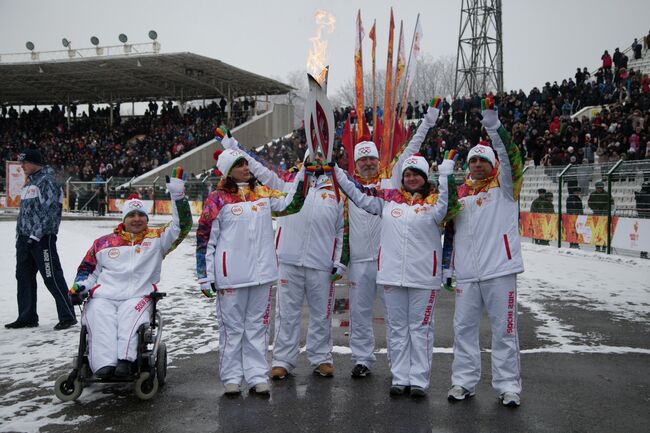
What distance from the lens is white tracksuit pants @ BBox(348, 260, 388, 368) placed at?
16.0ft

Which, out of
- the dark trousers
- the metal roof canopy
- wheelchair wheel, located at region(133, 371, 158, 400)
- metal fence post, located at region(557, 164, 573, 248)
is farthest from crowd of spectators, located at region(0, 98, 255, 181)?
wheelchair wheel, located at region(133, 371, 158, 400)

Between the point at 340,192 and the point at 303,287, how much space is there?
0.81 metres

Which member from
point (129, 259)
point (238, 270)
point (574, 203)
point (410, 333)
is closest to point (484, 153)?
point (410, 333)

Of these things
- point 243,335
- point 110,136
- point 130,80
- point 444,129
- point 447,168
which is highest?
point 130,80

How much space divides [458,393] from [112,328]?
237 cm

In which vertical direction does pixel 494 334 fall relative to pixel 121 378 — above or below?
above

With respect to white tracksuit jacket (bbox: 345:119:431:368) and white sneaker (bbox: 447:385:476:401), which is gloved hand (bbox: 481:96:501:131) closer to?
white tracksuit jacket (bbox: 345:119:431:368)

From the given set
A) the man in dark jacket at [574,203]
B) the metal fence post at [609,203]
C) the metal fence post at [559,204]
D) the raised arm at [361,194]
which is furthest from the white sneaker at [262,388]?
the metal fence post at [559,204]

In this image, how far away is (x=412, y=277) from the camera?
14.6ft

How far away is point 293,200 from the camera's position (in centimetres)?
475

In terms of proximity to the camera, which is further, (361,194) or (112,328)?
(361,194)

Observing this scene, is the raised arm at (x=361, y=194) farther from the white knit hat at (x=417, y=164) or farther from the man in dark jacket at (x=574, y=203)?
the man in dark jacket at (x=574, y=203)

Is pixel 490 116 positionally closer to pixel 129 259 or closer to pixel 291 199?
pixel 291 199

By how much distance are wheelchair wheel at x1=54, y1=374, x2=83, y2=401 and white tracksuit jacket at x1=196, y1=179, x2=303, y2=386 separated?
0.94 meters
